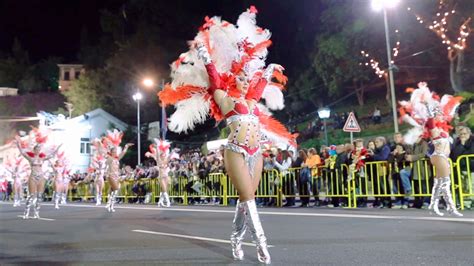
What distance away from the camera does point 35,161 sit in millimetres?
11992

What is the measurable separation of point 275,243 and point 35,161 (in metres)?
8.51

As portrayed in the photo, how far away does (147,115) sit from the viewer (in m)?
46.2

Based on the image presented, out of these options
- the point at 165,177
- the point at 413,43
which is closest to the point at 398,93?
the point at 413,43

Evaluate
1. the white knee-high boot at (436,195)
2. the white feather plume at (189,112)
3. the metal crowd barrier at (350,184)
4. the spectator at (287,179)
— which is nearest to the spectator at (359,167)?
the metal crowd barrier at (350,184)

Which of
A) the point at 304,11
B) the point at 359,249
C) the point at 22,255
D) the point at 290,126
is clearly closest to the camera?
the point at 359,249

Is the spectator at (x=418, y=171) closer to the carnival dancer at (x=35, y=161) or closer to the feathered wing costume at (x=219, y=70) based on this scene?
the feathered wing costume at (x=219, y=70)

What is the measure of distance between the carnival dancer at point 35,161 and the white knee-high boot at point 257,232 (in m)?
8.92

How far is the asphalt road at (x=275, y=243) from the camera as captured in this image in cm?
461

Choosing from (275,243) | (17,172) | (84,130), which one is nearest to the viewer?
(275,243)

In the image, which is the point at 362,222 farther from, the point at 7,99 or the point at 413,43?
the point at 7,99

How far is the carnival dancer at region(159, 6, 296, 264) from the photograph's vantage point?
4.74 meters

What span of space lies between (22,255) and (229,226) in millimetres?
3450

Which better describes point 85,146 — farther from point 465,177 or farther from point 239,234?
point 239,234

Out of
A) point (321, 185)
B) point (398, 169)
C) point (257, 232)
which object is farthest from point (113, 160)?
point (257, 232)
